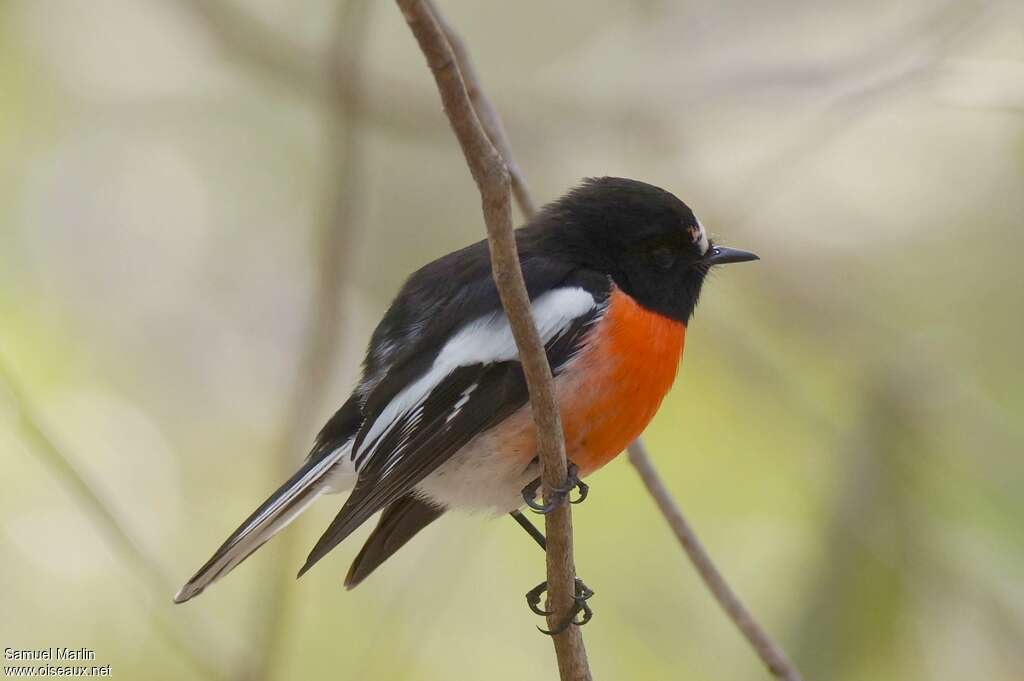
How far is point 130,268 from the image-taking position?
582 centimetres

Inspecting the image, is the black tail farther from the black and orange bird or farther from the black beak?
the black beak

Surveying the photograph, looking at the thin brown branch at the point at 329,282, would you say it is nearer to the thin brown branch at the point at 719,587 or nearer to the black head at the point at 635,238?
the black head at the point at 635,238

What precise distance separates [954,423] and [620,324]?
208 centimetres

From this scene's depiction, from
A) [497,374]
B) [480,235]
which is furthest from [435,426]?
[480,235]

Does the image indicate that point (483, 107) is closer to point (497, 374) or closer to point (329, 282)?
point (329, 282)

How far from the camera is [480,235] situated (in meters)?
5.80

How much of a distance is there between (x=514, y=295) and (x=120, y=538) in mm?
1974

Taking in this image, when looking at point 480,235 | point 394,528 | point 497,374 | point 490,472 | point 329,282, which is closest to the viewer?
point 497,374

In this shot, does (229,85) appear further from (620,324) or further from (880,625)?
(880,625)

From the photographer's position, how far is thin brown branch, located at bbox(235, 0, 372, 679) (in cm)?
348

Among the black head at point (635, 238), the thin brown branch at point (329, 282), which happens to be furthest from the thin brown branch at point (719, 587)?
the thin brown branch at point (329, 282)

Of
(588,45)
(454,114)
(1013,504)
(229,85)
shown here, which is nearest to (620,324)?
(454,114)

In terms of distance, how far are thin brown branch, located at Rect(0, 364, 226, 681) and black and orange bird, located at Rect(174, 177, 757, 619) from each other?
0.45 m

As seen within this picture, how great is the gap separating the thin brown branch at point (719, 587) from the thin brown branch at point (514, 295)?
61cm
